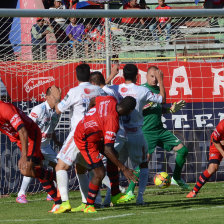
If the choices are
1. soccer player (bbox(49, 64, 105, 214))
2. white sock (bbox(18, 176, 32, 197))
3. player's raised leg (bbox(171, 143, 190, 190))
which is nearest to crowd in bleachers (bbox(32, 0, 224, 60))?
player's raised leg (bbox(171, 143, 190, 190))

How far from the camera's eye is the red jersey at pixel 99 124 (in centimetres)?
837

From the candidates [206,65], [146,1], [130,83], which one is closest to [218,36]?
[206,65]

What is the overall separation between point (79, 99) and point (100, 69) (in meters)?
4.89

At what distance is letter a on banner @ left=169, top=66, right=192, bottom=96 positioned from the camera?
47.2 feet

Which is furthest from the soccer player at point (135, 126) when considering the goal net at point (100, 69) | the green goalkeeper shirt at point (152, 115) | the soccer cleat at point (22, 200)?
the goal net at point (100, 69)

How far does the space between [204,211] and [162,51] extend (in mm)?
9605

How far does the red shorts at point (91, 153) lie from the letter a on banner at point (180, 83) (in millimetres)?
6038

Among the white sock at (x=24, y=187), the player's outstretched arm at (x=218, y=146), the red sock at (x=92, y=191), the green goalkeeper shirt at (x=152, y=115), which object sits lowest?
the white sock at (x=24, y=187)

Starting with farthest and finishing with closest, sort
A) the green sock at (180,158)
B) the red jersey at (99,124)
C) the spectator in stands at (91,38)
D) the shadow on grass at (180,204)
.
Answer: the spectator in stands at (91,38), the green sock at (180,158), the shadow on grass at (180,204), the red jersey at (99,124)

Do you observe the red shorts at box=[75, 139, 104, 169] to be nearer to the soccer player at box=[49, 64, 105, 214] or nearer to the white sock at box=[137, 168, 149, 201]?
the soccer player at box=[49, 64, 105, 214]

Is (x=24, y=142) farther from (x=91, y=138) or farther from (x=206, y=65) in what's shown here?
(x=206, y=65)

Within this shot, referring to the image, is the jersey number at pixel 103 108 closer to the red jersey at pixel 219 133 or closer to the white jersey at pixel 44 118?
the red jersey at pixel 219 133

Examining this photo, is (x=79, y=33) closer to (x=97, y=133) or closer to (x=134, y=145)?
(x=134, y=145)

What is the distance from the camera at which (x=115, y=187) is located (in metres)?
9.02
